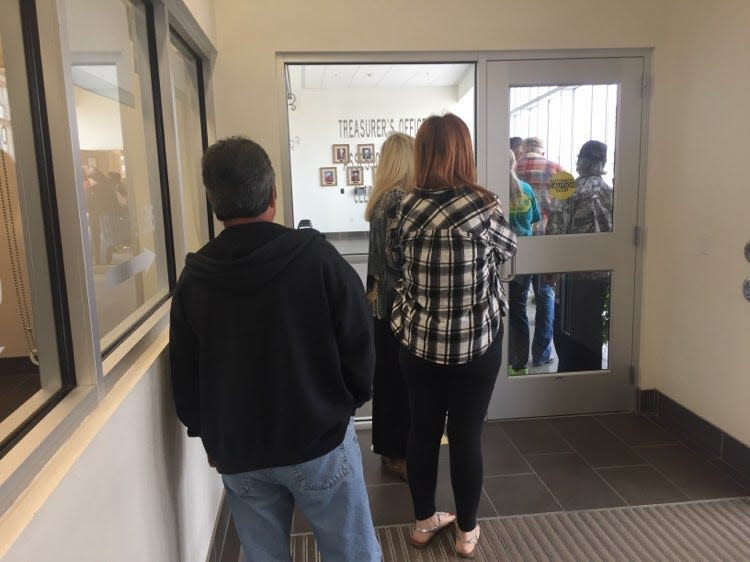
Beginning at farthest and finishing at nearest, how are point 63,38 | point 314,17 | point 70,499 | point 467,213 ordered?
point 314,17, point 467,213, point 63,38, point 70,499

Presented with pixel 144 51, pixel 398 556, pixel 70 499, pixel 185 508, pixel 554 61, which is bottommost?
pixel 398 556

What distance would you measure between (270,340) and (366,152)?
2.32 m

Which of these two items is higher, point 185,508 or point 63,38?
point 63,38

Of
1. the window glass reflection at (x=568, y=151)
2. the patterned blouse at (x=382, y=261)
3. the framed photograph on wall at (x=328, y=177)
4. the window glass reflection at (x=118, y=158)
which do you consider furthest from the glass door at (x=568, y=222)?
the window glass reflection at (x=118, y=158)

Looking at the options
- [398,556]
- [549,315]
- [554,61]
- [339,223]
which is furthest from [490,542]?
[554,61]

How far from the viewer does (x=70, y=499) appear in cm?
87

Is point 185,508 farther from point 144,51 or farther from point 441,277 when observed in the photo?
point 144,51

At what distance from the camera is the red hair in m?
1.76

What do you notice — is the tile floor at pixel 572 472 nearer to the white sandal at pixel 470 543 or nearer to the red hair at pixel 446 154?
the white sandal at pixel 470 543

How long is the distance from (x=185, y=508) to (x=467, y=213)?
Result: 1.21 meters

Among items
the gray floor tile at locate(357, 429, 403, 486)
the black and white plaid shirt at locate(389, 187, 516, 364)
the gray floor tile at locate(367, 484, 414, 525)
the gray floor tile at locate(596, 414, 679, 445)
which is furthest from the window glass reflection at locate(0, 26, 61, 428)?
the gray floor tile at locate(596, 414, 679, 445)

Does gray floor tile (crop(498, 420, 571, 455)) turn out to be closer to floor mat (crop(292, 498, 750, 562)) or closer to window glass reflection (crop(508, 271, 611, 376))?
window glass reflection (crop(508, 271, 611, 376))

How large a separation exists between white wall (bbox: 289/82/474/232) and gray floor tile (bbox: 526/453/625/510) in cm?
169

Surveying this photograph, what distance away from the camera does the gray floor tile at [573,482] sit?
2.39 metres
